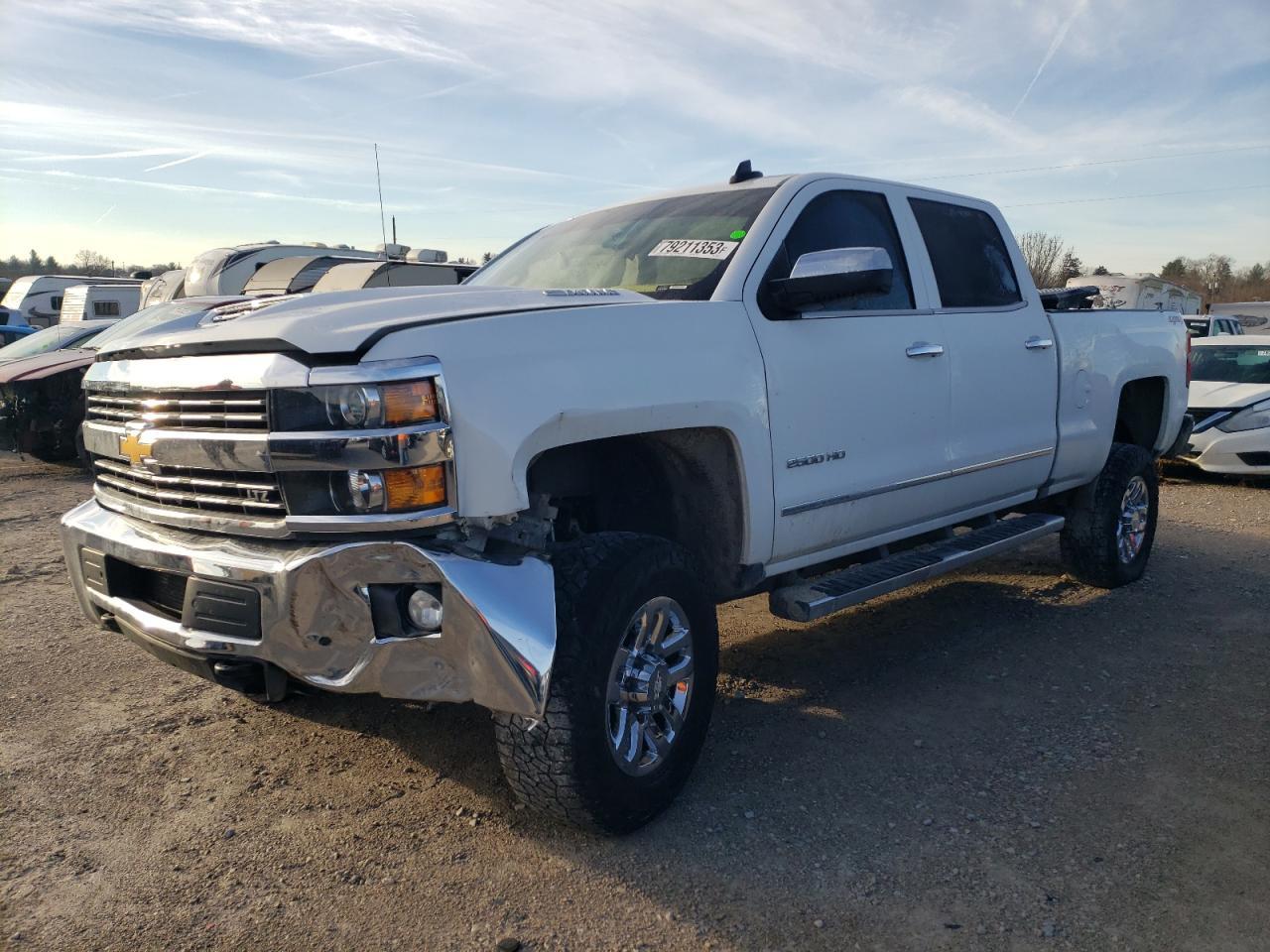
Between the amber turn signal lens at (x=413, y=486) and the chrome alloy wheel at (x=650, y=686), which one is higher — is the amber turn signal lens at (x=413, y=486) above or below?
above

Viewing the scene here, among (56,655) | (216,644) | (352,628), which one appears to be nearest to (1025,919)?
(352,628)

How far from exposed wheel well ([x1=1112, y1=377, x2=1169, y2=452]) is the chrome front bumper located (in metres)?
4.78

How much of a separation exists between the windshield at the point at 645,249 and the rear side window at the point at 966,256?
1.01m

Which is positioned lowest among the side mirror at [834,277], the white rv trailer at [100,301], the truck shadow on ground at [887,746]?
the truck shadow on ground at [887,746]

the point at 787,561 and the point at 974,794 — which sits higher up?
the point at 787,561

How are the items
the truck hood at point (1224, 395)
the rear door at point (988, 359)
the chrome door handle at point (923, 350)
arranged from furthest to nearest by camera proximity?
the truck hood at point (1224, 395) < the rear door at point (988, 359) < the chrome door handle at point (923, 350)

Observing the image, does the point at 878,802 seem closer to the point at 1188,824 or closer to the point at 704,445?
the point at 1188,824

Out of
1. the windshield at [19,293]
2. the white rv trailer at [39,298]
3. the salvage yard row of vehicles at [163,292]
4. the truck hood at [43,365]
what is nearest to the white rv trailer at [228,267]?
the salvage yard row of vehicles at [163,292]

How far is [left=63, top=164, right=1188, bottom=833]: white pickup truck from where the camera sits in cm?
255

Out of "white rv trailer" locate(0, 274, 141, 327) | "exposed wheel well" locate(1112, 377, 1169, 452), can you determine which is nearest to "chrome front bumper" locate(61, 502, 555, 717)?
"exposed wheel well" locate(1112, 377, 1169, 452)

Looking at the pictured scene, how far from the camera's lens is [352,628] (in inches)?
101

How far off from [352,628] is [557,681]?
0.55m

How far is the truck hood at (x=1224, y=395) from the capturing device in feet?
32.1

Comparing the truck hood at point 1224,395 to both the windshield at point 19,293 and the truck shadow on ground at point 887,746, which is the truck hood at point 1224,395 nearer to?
the truck shadow on ground at point 887,746
